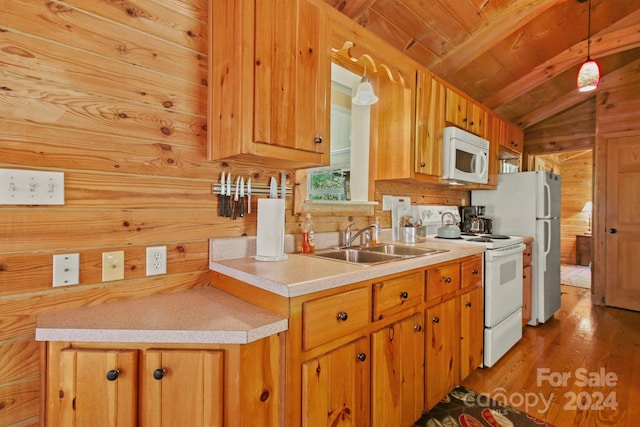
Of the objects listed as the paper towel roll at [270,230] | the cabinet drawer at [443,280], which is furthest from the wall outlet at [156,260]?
the cabinet drawer at [443,280]

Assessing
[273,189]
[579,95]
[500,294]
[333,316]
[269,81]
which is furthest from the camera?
[579,95]

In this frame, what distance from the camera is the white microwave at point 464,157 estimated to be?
8.14ft

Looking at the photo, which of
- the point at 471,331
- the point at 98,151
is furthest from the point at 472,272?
the point at 98,151

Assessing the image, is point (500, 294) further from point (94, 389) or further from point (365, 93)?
point (94, 389)

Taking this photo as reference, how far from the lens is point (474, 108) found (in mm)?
2832

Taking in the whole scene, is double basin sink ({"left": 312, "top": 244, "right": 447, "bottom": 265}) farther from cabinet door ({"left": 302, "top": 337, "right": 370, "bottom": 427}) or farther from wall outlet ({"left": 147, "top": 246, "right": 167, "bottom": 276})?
wall outlet ({"left": 147, "top": 246, "right": 167, "bottom": 276})

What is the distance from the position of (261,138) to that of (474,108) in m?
2.29

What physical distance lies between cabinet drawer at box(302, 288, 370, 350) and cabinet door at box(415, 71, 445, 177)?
1255 millimetres

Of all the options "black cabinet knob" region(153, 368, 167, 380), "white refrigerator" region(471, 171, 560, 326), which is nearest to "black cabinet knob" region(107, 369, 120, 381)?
"black cabinet knob" region(153, 368, 167, 380)

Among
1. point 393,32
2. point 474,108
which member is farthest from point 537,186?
point 393,32

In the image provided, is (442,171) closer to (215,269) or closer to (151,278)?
(215,269)

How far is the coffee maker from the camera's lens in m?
3.27

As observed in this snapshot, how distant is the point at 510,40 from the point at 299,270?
3.03m

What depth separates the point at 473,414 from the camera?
1.81 metres
